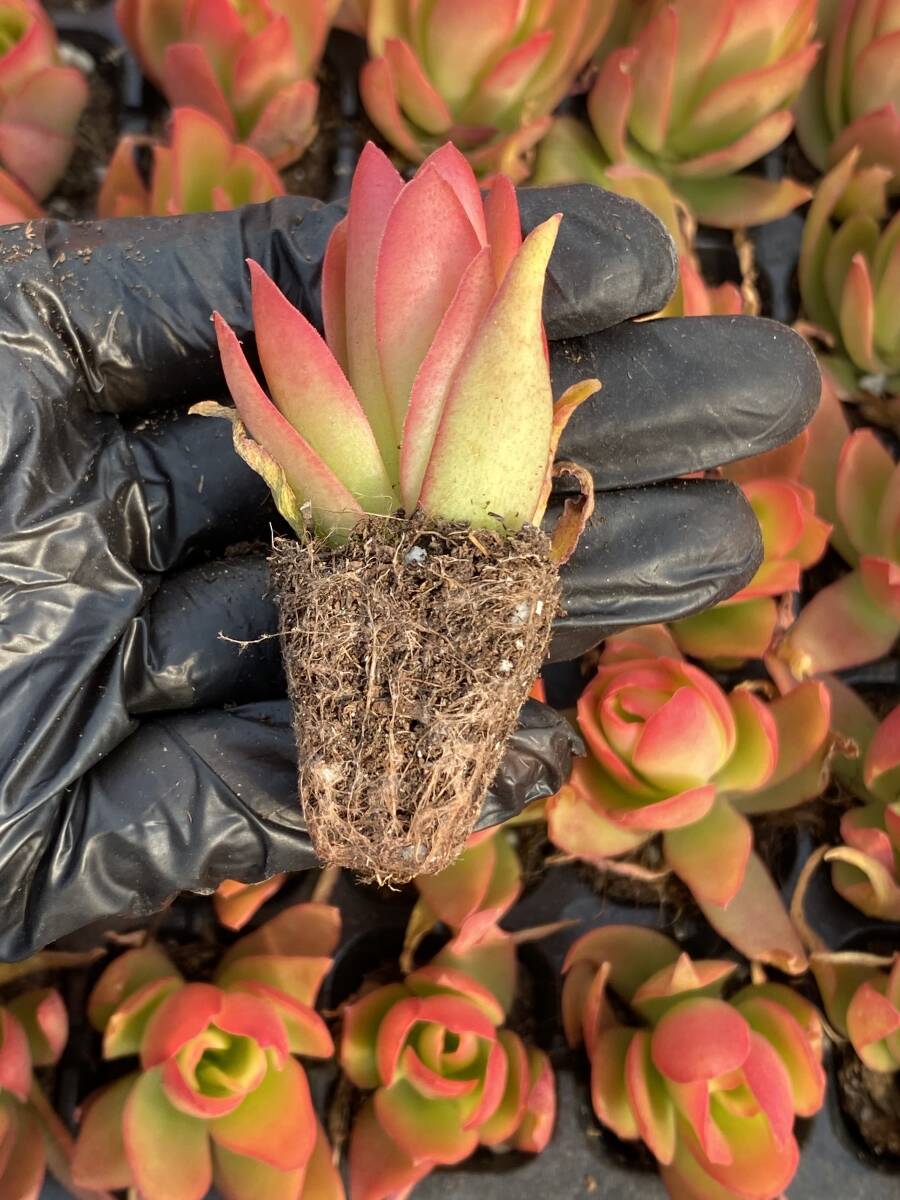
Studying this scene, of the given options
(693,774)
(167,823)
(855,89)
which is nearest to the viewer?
(167,823)

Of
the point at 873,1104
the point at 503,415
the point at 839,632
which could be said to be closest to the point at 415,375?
the point at 503,415

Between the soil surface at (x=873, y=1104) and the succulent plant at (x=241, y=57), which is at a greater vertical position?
the succulent plant at (x=241, y=57)

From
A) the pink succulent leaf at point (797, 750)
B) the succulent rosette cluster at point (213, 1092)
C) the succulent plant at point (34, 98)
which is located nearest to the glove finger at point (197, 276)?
the succulent plant at point (34, 98)

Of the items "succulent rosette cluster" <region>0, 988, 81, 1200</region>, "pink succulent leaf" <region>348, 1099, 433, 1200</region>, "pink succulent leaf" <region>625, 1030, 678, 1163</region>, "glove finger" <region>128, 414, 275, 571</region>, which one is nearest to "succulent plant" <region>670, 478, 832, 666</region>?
"pink succulent leaf" <region>625, 1030, 678, 1163</region>

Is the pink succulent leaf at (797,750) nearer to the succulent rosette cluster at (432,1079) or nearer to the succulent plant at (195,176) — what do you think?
the succulent rosette cluster at (432,1079)

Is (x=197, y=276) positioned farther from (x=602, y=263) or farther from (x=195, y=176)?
(x=602, y=263)

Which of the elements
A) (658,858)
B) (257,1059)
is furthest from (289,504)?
(658,858)
